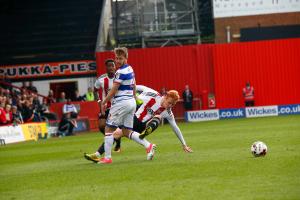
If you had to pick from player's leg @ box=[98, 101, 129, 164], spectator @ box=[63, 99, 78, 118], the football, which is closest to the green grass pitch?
the football

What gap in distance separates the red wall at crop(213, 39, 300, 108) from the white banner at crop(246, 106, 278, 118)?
2.29 meters

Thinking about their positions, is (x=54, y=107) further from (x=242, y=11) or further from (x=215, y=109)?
(x=242, y=11)

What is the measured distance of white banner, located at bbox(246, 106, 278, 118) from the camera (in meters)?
39.5

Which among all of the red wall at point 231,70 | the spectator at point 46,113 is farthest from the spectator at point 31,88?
the red wall at point 231,70

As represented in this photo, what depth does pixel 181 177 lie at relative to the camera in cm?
1162

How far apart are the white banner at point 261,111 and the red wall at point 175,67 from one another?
3423mm

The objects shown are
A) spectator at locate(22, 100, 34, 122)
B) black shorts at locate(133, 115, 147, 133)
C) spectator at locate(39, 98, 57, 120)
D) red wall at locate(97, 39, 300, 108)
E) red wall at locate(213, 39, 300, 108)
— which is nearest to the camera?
black shorts at locate(133, 115, 147, 133)

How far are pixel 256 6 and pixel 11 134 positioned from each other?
25251mm

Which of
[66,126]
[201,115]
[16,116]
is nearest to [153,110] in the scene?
[16,116]

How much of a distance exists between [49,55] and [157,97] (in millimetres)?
27206

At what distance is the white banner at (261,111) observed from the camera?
39500 millimetres

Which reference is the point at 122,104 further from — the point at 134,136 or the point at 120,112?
the point at 134,136

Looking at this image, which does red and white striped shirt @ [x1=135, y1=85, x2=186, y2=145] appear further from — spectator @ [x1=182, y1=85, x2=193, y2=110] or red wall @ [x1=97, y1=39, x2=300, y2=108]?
Answer: red wall @ [x1=97, y1=39, x2=300, y2=108]

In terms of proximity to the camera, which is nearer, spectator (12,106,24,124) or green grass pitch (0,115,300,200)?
green grass pitch (0,115,300,200)
